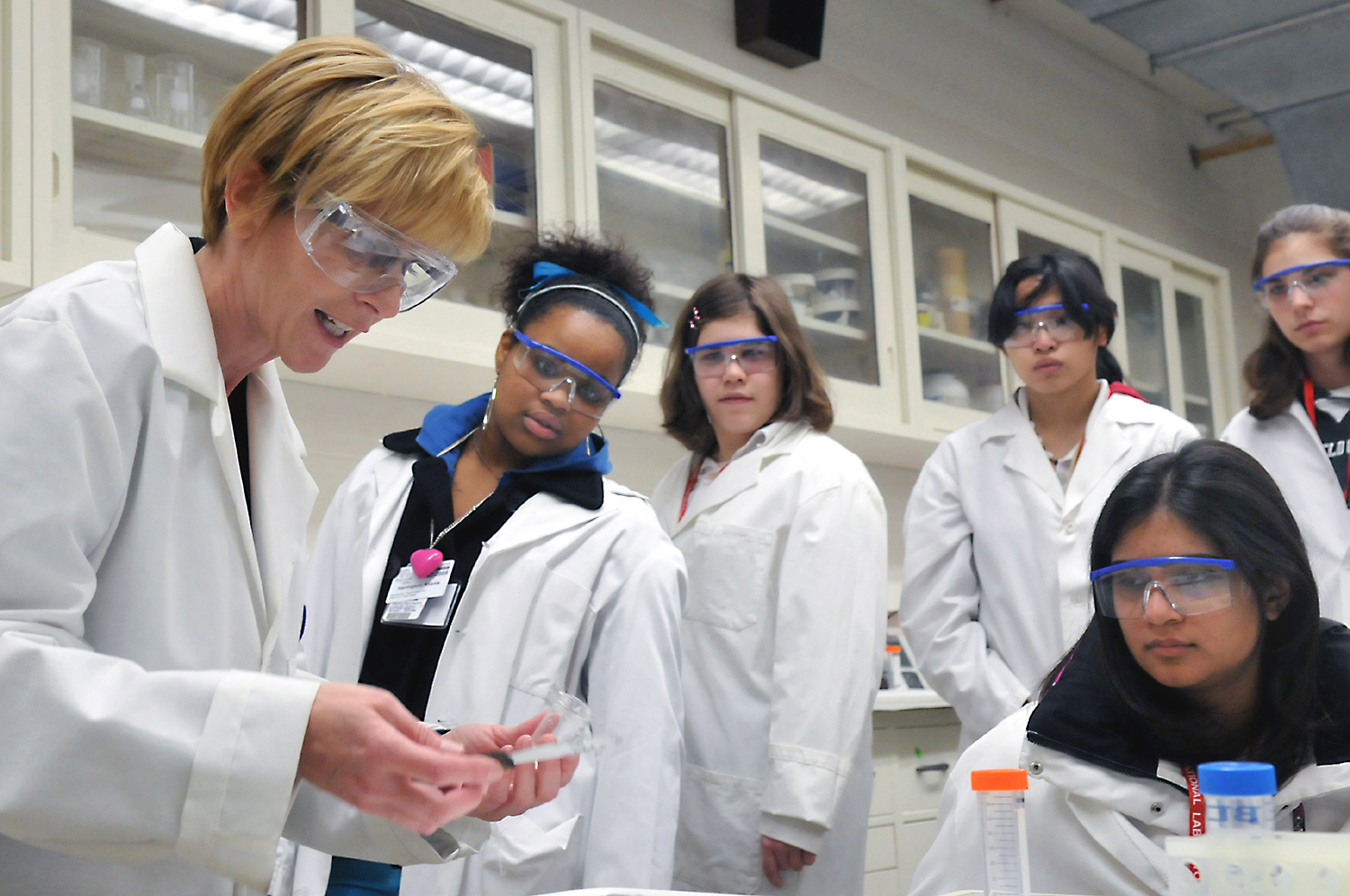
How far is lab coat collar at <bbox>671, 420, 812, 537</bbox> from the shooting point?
2182mm

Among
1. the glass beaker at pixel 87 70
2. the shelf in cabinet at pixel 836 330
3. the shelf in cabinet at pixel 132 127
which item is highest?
the glass beaker at pixel 87 70

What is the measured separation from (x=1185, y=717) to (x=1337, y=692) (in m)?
0.15

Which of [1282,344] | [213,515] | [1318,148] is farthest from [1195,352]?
[213,515]

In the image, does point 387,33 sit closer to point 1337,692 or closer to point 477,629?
point 477,629

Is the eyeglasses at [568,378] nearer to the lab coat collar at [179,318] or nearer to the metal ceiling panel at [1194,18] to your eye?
the lab coat collar at [179,318]

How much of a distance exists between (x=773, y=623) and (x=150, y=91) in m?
1.38

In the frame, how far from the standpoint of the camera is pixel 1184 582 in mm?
1222

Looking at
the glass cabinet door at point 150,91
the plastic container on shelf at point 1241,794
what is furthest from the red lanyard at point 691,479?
the plastic container on shelf at point 1241,794

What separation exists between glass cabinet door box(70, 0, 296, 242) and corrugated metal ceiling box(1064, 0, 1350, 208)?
104 inches

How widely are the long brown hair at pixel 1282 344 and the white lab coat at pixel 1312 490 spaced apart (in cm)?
3

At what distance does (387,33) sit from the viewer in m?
2.30

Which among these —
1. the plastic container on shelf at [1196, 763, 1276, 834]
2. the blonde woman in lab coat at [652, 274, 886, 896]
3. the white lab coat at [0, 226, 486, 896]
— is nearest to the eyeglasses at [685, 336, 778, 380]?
the blonde woman in lab coat at [652, 274, 886, 896]

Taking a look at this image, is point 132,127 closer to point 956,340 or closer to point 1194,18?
point 956,340

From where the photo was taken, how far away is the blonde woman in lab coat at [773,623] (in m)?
1.96
